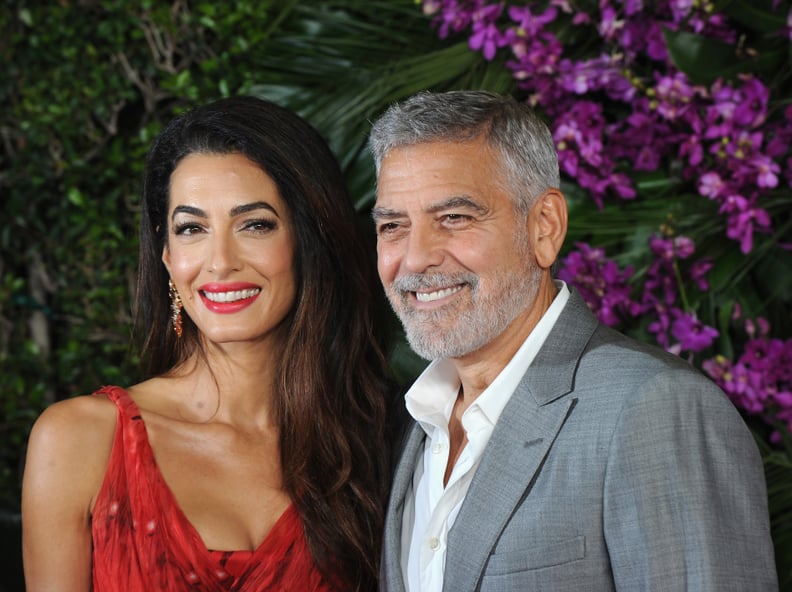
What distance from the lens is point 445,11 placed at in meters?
2.89

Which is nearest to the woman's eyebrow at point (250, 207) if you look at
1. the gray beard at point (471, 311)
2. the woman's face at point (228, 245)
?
the woman's face at point (228, 245)

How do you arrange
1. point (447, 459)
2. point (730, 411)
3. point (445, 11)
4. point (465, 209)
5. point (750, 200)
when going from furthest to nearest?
point (445, 11) < point (750, 200) < point (447, 459) < point (465, 209) < point (730, 411)

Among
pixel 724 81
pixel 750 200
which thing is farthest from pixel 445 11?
pixel 750 200

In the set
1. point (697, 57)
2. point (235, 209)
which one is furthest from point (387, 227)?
point (697, 57)

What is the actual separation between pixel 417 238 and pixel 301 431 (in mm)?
624

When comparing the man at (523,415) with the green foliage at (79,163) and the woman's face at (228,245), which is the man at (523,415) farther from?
the green foliage at (79,163)

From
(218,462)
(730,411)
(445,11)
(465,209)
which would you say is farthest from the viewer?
(445,11)

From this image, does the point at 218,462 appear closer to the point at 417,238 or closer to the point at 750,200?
the point at 417,238

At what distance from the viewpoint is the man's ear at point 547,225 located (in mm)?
1841

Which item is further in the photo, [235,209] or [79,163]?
[79,163]

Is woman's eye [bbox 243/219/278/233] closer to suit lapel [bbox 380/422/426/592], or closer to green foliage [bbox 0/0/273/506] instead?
suit lapel [bbox 380/422/426/592]

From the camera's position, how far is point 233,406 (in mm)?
2248

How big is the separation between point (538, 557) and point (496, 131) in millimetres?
724

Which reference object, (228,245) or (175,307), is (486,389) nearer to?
(228,245)
